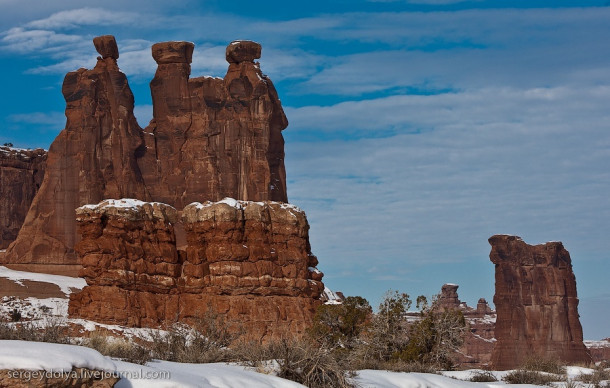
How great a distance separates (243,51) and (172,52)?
6.80m

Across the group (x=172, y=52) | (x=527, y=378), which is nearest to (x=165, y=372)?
(x=527, y=378)

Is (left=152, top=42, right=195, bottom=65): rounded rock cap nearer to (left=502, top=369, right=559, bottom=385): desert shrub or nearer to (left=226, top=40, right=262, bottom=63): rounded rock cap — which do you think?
(left=226, top=40, right=262, bottom=63): rounded rock cap

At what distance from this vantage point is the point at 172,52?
8650cm

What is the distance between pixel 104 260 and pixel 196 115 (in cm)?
3375

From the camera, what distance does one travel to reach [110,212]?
186 ft

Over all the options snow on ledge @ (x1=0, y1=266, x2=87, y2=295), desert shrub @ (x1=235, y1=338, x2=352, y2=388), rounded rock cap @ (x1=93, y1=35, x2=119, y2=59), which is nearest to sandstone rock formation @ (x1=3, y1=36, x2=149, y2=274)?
rounded rock cap @ (x1=93, y1=35, x2=119, y2=59)

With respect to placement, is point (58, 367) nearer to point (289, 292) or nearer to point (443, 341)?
point (443, 341)

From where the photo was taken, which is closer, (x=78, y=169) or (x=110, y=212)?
(x=110, y=212)

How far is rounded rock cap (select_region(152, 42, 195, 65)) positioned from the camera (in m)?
86.5

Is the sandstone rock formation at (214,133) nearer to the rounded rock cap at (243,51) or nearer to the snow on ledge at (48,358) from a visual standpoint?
the rounded rock cap at (243,51)

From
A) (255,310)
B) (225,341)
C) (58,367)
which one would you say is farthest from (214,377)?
(255,310)

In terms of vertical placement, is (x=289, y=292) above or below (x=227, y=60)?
below

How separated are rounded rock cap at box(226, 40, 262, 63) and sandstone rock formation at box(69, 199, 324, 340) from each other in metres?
27.1

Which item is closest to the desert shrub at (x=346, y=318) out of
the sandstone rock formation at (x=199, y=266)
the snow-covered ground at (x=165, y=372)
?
the sandstone rock formation at (x=199, y=266)
